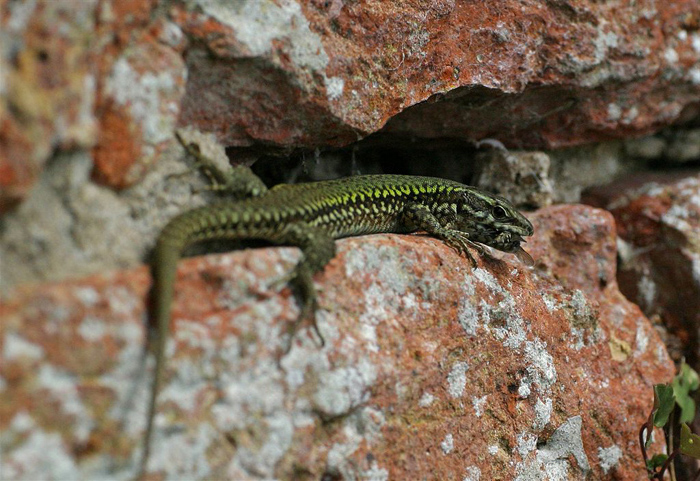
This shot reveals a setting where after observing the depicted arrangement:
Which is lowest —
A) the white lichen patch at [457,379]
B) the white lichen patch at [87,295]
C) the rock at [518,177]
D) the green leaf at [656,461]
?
the green leaf at [656,461]

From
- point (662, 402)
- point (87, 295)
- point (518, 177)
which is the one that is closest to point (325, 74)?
point (87, 295)

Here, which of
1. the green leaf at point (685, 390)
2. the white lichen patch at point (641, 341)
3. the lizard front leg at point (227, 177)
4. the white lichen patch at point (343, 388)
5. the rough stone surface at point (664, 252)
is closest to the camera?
the white lichen patch at point (343, 388)

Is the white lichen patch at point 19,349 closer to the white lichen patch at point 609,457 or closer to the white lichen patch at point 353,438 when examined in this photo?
the white lichen patch at point 353,438

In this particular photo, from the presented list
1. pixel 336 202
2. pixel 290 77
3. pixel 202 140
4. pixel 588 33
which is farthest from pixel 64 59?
pixel 588 33

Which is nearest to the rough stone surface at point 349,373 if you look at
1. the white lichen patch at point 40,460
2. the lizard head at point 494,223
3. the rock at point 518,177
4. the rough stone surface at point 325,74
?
the white lichen patch at point 40,460

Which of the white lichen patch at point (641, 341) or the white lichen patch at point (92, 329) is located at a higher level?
the white lichen patch at point (92, 329)

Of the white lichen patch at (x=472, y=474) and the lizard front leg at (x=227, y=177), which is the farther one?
the white lichen patch at (x=472, y=474)

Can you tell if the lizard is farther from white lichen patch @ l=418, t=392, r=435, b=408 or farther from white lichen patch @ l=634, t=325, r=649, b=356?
white lichen patch @ l=634, t=325, r=649, b=356

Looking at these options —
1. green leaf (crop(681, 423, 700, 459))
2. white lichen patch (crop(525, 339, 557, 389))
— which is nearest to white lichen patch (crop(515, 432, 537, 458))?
white lichen patch (crop(525, 339, 557, 389))

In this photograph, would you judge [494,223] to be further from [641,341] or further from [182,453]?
[182,453]
